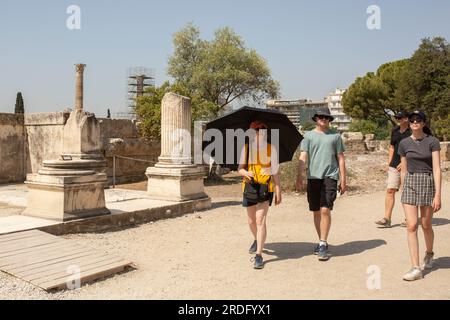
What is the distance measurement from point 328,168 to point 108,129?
38.5 ft

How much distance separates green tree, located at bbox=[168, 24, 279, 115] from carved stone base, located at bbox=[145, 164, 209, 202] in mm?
22720

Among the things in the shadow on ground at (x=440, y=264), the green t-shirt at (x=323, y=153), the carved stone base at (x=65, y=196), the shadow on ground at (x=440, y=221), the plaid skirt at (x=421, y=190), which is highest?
the green t-shirt at (x=323, y=153)

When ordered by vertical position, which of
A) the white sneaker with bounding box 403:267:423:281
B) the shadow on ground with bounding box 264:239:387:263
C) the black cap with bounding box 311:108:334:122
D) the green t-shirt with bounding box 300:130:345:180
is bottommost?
the shadow on ground with bounding box 264:239:387:263

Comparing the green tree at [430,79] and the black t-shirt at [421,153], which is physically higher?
the green tree at [430,79]

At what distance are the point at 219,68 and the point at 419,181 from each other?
28.8 m

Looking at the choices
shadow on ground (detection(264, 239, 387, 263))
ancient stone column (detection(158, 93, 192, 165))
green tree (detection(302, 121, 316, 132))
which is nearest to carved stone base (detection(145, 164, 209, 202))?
ancient stone column (detection(158, 93, 192, 165))

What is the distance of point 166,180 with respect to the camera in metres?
8.84

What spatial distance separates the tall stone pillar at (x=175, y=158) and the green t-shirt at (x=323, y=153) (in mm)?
4062

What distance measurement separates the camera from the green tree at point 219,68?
104ft

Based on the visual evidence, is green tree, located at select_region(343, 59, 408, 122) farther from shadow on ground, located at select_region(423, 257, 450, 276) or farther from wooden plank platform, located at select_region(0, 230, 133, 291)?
wooden plank platform, located at select_region(0, 230, 133, 291)

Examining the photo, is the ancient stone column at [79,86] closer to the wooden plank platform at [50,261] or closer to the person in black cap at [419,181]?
the wooden plank platform at [50,261]

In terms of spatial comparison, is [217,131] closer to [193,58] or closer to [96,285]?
[96,285]

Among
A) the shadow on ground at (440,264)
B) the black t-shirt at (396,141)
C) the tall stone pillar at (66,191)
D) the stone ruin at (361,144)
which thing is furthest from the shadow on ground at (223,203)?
the stone ruin at (361,144)

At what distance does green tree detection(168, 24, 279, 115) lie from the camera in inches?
1252
